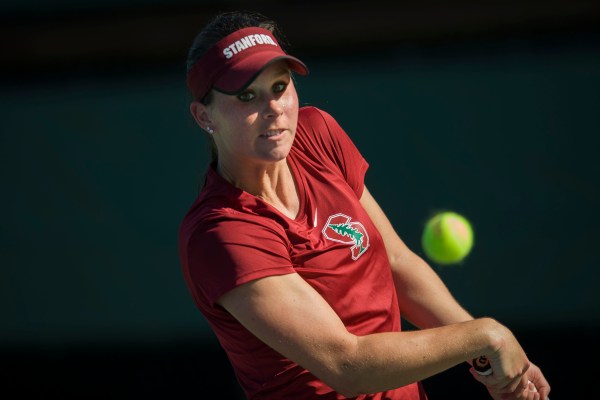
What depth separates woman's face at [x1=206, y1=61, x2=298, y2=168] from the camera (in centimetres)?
183

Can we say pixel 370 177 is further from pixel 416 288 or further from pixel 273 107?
pixel 273 107

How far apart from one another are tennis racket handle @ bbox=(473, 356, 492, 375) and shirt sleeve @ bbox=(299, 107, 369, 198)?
1.58 feet

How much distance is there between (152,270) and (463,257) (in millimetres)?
1328

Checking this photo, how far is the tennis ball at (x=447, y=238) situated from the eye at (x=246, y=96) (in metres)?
1.97

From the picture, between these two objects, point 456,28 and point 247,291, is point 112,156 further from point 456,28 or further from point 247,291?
point 247,291

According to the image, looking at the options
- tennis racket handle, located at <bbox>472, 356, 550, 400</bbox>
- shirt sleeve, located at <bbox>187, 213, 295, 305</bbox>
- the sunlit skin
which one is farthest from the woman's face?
tennis racket handle, located at <bbox>472, 356, 550, 400</bbox>

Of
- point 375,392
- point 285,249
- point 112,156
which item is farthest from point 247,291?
point 112,156

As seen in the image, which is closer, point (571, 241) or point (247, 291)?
point (247, 291)

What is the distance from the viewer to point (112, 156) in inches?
156

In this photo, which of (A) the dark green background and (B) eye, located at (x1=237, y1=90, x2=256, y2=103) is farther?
(A) the dark green background

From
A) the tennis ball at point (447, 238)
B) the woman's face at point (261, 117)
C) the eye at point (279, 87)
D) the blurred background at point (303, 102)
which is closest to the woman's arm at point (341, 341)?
the woman's face at point (261, 117)

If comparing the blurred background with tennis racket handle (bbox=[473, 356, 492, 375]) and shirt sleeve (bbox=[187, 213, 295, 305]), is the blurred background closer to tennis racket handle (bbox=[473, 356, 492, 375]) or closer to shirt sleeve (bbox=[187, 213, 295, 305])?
tennis racket handle (bbox=[473, 356, 492, 375])

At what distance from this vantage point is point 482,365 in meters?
1.84

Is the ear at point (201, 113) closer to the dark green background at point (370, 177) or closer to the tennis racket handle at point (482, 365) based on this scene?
the tennis racket handle at point (482, 365)
